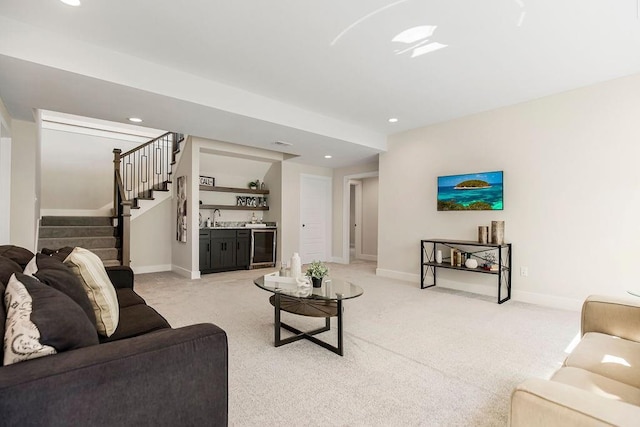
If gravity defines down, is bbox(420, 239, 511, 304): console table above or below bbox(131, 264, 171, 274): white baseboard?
above

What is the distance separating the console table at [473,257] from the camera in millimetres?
4051

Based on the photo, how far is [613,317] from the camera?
5.75 ft

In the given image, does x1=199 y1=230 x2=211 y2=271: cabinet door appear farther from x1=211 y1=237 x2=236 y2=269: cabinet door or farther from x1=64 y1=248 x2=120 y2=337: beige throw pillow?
x1=64 y1=248 x2=120 y2=337: beige throw pillow

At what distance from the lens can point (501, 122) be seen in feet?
14.0

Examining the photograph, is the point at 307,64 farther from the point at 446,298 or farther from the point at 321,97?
the point at 446,298

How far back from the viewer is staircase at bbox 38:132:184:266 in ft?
16.9

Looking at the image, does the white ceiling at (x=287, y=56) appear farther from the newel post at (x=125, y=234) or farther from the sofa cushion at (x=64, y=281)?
the sofa cushion at (x=64, y=281)

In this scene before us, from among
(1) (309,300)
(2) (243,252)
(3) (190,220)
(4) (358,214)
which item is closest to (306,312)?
(1) (309,300)

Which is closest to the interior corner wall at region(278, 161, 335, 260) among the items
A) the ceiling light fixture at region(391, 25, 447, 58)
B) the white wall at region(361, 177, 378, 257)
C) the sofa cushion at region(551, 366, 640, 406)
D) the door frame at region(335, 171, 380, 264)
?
the door frame at region(335, 171, 380, 264)

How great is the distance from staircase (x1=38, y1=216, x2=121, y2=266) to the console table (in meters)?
5.07

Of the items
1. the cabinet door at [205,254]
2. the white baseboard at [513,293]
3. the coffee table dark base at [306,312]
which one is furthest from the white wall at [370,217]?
the coffee table dark base at [306,312]

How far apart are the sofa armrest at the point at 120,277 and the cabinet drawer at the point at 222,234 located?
301cm

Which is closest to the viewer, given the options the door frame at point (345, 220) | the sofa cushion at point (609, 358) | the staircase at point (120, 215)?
the sofa cushion at point (609, 358)

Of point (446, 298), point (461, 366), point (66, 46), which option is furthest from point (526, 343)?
point (66, 46)
